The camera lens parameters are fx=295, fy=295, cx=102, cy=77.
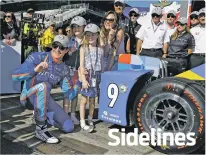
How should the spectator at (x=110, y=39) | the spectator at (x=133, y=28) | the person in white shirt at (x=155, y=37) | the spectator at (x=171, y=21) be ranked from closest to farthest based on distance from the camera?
the spectator at (x=110, y=39)
the person in white shirt at (x=155, y=37)
the spectator at (x=171, y=21)
the spectator at (x=133, y=28)

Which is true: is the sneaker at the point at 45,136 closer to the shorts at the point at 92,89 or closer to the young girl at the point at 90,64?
the young girl at the point at 90,64

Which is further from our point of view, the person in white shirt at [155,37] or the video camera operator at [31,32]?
the video camera operator at [31,32]

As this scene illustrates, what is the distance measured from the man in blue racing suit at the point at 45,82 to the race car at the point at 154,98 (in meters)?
0.52

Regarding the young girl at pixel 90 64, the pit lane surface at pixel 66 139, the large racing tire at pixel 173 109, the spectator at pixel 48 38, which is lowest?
the pit lane surface at pixel 66 139

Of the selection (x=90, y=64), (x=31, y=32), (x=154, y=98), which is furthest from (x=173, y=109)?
(x=31, y=32)

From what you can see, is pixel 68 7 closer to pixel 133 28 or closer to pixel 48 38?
pixel 48 38

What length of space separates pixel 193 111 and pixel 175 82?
0.34 m

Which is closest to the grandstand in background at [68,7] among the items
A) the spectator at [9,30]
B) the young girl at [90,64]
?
the spectator at [9,30]

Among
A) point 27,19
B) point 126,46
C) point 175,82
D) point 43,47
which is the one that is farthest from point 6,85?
point 175,82

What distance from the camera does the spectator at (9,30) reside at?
5129 millimetres

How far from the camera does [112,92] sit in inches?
135

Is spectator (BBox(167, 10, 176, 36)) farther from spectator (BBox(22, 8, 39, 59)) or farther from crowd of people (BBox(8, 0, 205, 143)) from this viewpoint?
spectator (BBox(22, 8, 39, 59))

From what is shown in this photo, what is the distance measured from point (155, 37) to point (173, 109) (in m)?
1.61

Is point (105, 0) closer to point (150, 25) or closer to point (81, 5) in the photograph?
point (81, 5)
